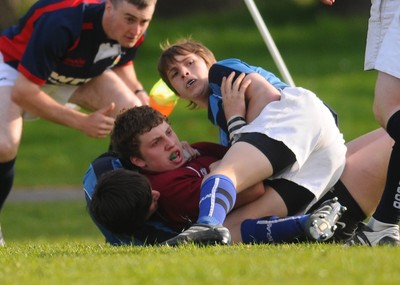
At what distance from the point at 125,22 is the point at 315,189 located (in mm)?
2435

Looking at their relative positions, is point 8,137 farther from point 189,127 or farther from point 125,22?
point 189,127

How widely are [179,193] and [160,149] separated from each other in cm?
31

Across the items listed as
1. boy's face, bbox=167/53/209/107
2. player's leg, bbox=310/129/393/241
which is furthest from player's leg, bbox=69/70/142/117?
player's leg, bbox=310/129/393/241

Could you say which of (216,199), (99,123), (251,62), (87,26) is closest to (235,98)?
(216,199)

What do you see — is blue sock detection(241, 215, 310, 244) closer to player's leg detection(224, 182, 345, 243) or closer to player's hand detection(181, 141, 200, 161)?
player's leg detection(224, 182, 345, 243)

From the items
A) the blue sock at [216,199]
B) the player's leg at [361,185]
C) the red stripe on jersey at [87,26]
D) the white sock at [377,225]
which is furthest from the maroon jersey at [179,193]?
the red stripe on jersey at [87,26]

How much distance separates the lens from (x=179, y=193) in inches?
252

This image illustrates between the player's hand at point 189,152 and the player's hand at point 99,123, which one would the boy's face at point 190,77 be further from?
the player's hand at point 99,123

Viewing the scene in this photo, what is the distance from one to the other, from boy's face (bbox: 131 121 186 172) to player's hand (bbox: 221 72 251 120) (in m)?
0.35

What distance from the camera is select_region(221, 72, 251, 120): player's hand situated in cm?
647

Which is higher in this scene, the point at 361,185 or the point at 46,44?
→ the point at 361,185

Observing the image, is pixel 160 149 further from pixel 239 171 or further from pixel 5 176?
pixel 5 176

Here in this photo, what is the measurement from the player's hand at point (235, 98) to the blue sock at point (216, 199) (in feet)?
1.86

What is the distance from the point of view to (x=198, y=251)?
5.49m
